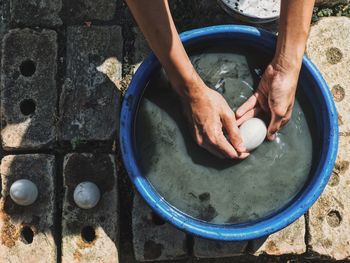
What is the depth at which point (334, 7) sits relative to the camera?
2426 mm

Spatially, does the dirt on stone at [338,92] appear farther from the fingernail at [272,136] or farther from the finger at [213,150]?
the finger at [213,150]

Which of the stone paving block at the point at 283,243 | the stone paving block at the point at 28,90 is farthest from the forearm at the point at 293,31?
the stone paving block at the point at 28,90

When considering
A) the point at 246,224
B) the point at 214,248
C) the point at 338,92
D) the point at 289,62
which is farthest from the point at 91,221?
the point at 338,92

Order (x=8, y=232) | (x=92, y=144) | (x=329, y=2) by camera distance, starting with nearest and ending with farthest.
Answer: (x=8, y=232) < (x=92, y=144) < (x=329, y=2)

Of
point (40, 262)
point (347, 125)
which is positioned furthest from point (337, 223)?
point (40, 262)

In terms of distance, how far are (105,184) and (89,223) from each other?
0.55ft

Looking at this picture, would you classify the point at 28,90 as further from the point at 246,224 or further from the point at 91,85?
the point at 246,224

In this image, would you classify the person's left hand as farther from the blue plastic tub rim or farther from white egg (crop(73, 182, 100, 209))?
white egg (crop(73, 182, 100, 209))

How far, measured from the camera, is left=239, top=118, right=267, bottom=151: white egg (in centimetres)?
200

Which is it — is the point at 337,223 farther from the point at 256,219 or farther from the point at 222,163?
the point at 222,163

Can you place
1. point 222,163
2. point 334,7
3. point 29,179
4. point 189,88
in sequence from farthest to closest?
1. point 334,7
2. point 29,179
3. point 222,163
4. point 189,88

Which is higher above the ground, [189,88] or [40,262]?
[189,88]

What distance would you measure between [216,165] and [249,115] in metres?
0.23

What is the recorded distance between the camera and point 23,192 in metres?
2.08
